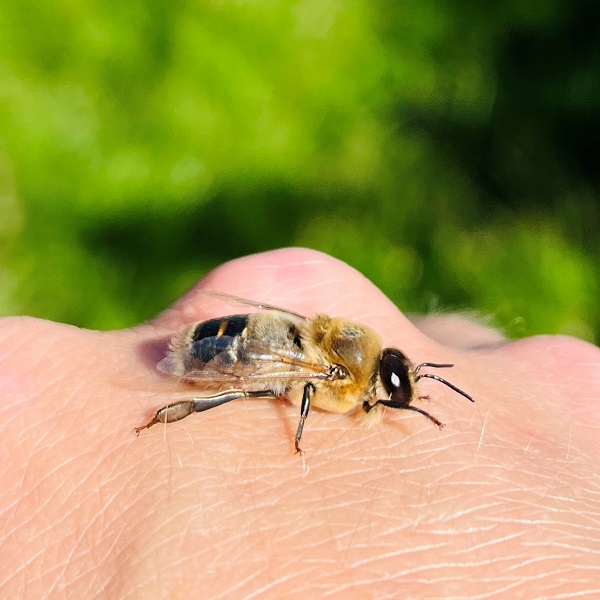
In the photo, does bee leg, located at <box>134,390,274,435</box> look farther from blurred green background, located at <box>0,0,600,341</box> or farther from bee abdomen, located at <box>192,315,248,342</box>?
blurred green background, located at <box>0,0,600,341</box>

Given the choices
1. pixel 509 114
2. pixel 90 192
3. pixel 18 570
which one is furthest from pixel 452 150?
pixel 18 570

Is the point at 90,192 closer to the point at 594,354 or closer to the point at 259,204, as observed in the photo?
the point at 259,204

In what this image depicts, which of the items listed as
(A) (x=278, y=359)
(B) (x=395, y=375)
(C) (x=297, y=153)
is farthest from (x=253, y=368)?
(C) (x=297, y=153)

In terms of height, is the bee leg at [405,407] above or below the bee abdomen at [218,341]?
below

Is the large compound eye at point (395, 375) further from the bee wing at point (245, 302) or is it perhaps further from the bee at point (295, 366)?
the bee wing at point (245, 302)

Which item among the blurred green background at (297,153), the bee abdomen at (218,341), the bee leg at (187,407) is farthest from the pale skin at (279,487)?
the blurred green background at (297,153)

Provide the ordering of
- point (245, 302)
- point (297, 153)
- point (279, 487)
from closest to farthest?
1. point (279, 487)
2. point (245, 302)
3. point (297, 153)

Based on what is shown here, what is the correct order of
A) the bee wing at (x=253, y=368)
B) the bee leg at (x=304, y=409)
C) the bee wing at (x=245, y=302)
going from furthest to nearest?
the bee wing at (x=245, y=302)
the bee wing at (x=253, y=368)
the bee leg at (x=304, y=409)

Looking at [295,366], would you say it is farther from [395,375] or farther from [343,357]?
[395,375]
